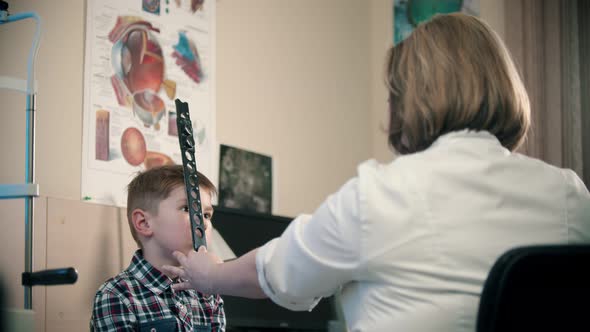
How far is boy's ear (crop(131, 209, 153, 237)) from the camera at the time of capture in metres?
1.83

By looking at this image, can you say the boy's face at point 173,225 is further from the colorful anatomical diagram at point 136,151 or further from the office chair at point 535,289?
the office chair at point 535,289

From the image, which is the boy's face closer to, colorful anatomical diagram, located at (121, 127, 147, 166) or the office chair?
colorful anatomical diagram, located at (121, 127, 147, 166)

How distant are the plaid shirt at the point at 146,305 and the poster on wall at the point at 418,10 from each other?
1759 millimetres

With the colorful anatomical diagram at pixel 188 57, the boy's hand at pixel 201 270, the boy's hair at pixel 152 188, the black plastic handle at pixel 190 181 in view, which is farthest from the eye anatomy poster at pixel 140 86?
the boy's hand at pixel 201 270

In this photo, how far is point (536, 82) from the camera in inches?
108

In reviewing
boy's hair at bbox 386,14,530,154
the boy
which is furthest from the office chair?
the boy

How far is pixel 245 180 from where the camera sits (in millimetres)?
2562

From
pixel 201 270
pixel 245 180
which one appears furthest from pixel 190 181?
pixel 245 180

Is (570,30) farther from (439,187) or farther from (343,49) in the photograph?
(439,187)

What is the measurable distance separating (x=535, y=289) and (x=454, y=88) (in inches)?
14.3

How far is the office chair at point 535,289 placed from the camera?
812mm

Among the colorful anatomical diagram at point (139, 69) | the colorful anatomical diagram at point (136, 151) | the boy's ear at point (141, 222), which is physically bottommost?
the boy's ear at point (141, 222)

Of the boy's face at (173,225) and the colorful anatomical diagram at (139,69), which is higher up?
the colorful anatomical diagram at (139,69)

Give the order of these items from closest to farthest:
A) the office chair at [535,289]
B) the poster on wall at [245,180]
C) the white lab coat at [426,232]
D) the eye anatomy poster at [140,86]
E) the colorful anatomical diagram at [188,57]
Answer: the office chair at [535,289] < the white lab coat at [426,232] < the eye anatomy poster at [140,86] < the colorful anatomical diagram at [188,57] < the poster on wall at [245,180]
